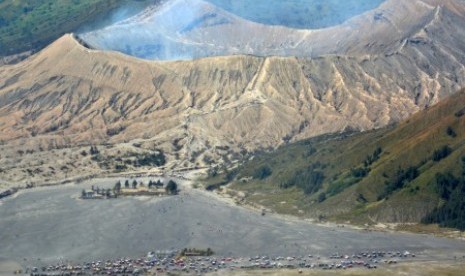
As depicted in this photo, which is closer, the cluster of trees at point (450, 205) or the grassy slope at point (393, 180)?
the cluster of trees at point (450, 205)

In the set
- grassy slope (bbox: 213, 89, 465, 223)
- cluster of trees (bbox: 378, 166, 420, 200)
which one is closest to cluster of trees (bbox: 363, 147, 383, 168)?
grassy slope (bbox: 213, 89, 465, 223)

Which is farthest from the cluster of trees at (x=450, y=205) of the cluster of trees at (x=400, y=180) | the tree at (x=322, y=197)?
the tree at (x=322, y=197)

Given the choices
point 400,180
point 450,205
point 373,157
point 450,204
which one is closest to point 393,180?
point 400,180

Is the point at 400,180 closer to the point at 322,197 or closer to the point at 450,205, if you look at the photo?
the point at 450,205

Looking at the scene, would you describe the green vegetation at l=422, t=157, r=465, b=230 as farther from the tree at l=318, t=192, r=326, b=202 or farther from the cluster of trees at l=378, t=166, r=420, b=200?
the tree at l=318, t=192, r=326, b=202

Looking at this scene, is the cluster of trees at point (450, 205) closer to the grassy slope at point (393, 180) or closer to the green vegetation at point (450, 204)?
the green vegetation at point (450, 204)

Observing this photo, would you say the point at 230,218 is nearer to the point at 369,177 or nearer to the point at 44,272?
the point at 369,177

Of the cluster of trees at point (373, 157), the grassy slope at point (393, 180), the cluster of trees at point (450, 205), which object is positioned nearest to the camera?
the cluster of trees at point (450, 205)

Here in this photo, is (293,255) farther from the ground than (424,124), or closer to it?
closer to it

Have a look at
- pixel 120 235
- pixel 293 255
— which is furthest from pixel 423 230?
pixel 120 235
